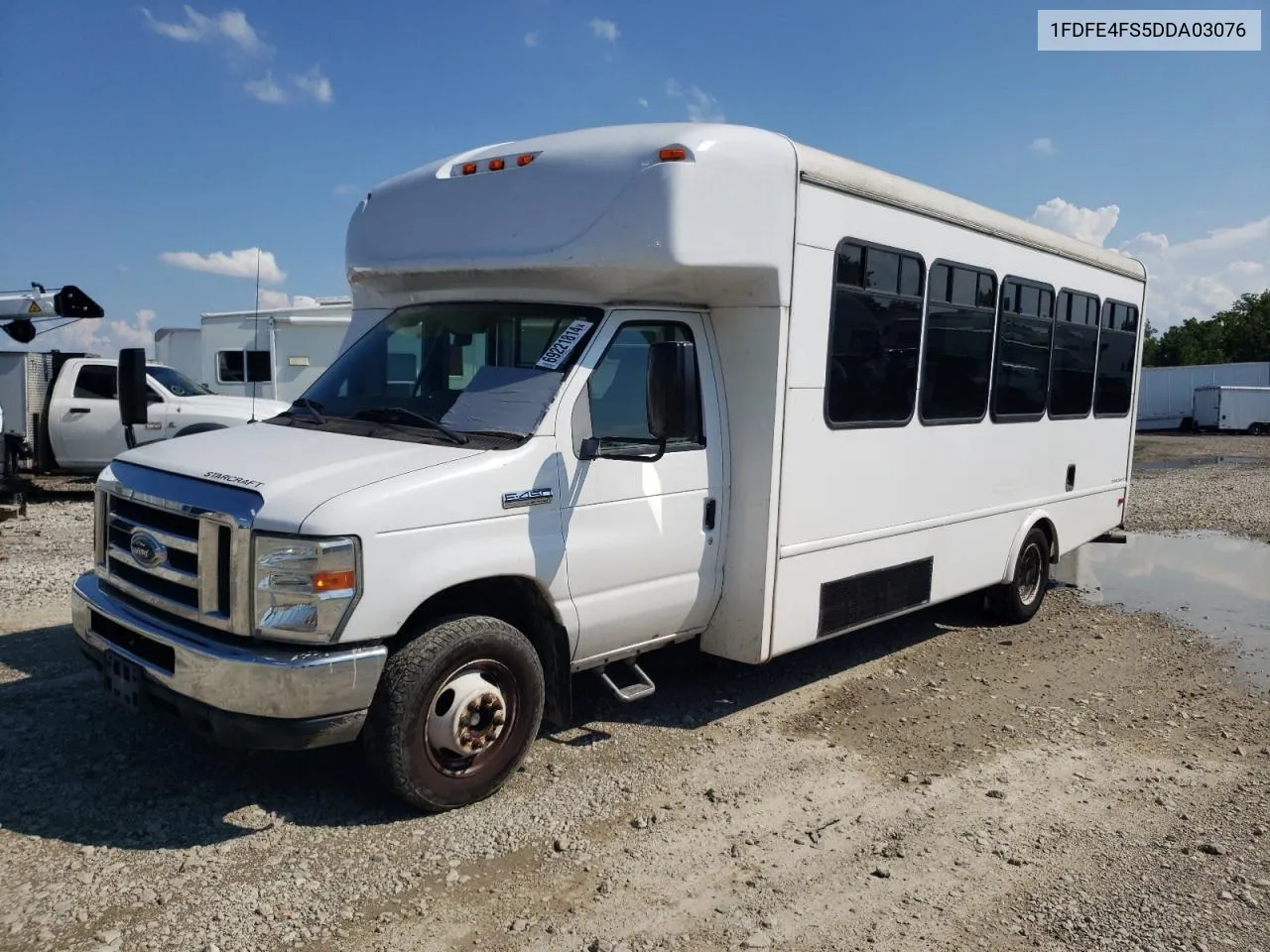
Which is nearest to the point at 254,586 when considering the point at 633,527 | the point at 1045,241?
the point at 633,527

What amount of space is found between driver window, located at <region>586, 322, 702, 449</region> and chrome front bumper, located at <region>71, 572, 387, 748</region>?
1525 millimetres

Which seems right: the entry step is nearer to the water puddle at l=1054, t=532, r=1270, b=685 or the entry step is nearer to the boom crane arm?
the water puddle at l=1054, t=532, r=1270, b=685

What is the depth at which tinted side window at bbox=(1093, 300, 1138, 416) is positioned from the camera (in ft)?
29.3

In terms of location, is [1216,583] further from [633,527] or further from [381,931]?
[381,931]

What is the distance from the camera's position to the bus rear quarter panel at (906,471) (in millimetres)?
5469

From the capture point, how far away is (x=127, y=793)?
175 inches

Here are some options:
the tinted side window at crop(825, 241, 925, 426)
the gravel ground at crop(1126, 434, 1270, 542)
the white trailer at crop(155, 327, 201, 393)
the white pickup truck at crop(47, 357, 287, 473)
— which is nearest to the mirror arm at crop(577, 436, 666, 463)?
the tinted side window at crop(825, 241, 925, 426)

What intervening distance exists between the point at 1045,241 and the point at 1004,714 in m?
3.78

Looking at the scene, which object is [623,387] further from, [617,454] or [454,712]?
[454,712]

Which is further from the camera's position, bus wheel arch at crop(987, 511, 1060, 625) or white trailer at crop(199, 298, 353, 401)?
white trailer at crop(199, 298, 353, 401)

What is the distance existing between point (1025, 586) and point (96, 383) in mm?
12476

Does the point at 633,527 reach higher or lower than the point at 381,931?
higher

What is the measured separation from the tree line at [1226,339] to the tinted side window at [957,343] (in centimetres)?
6109

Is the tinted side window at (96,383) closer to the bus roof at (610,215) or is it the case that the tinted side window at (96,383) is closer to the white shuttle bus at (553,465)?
the white shuttle bus at (553,465)
